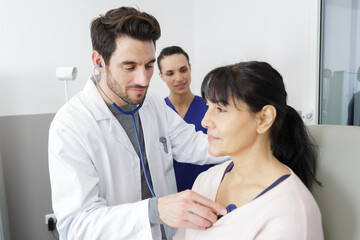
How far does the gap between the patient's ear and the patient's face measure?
0.02m

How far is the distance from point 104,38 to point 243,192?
2.46 ft

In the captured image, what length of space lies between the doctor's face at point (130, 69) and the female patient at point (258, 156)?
28cm

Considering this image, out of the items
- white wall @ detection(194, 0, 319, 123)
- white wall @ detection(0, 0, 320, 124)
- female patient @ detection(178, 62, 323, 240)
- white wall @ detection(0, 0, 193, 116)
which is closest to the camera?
female patient @ detection(178, 62, 323, 240)

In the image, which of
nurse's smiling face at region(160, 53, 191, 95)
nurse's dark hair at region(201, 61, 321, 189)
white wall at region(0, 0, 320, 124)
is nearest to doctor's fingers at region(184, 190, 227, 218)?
nurse's dark hair at region(201, 61, 321, 189)

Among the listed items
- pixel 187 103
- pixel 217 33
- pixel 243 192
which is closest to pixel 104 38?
pixel 243 192

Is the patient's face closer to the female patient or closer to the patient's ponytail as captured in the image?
the female patient

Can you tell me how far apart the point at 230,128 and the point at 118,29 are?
1.86ft

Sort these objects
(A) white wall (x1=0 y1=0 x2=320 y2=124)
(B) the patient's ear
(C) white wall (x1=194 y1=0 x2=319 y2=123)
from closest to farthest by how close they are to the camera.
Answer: (B) the patient's ear → (C) white wall (x1=194 y1=0 x2=319 y2=123) → (A) white wall (x1=0 y1=0 x2=320 y2=124)

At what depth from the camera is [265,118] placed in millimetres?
874

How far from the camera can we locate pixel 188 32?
254cm

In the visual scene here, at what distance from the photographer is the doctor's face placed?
1.07 m

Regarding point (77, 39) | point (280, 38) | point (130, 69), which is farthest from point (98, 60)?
point (77, 39)

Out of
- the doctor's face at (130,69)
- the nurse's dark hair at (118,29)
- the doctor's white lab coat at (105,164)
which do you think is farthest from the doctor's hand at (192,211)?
the nurse's dark hair at (118,29)

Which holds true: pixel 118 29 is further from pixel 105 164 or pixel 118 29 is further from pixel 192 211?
pixel 192 211
